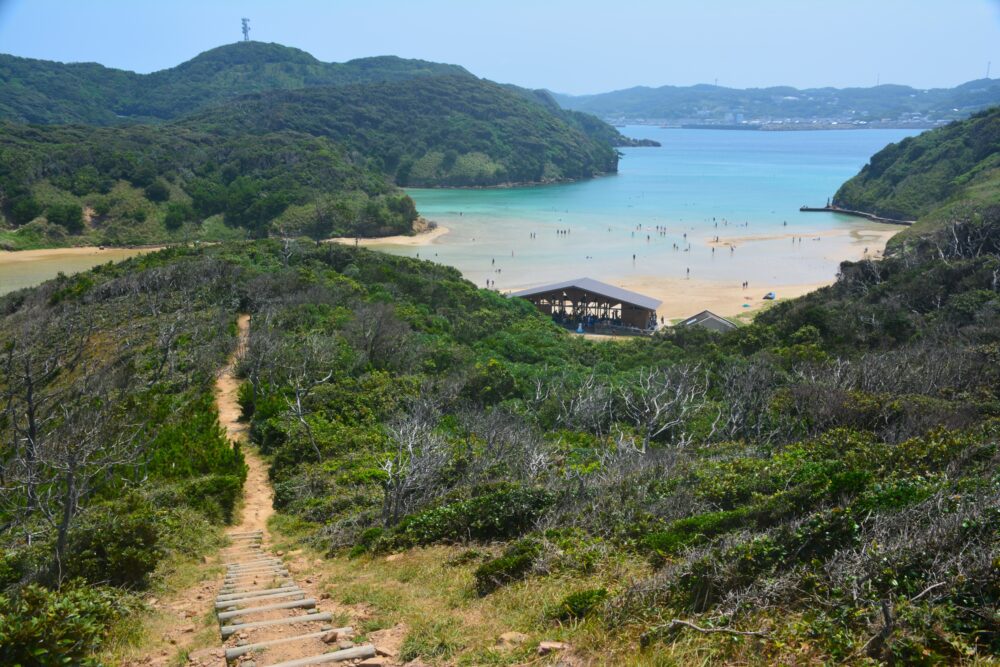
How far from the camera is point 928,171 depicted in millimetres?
71875

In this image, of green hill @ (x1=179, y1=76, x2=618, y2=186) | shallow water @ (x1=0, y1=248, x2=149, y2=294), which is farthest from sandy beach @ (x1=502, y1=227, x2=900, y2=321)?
green hill @ (x1=179, y1=76, x2=618, y2=186)

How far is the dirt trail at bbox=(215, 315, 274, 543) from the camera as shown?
10789 millimetres

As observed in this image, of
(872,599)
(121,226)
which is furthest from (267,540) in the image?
(121,226)

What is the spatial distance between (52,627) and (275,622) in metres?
1.43

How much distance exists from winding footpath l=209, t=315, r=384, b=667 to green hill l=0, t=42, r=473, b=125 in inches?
5185

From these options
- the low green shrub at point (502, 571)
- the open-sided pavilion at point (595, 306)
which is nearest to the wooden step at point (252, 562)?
the low green shrub at point (502, 571)

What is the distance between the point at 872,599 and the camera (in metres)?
4.28

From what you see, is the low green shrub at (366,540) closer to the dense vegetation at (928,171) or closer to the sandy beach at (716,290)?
the sandy beach at (716,290)

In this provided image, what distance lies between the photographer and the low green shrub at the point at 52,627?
184 inches

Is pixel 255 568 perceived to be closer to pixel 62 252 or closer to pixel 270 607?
pixel 270 607

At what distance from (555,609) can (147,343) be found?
17.8m

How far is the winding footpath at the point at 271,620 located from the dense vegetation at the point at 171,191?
5589cm

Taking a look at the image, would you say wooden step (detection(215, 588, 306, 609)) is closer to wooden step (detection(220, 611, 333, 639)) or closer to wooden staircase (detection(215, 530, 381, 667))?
wooden staircase (detection(215, 530, 381, 667))

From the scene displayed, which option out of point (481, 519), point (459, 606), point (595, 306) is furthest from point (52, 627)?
point (595, 306)
